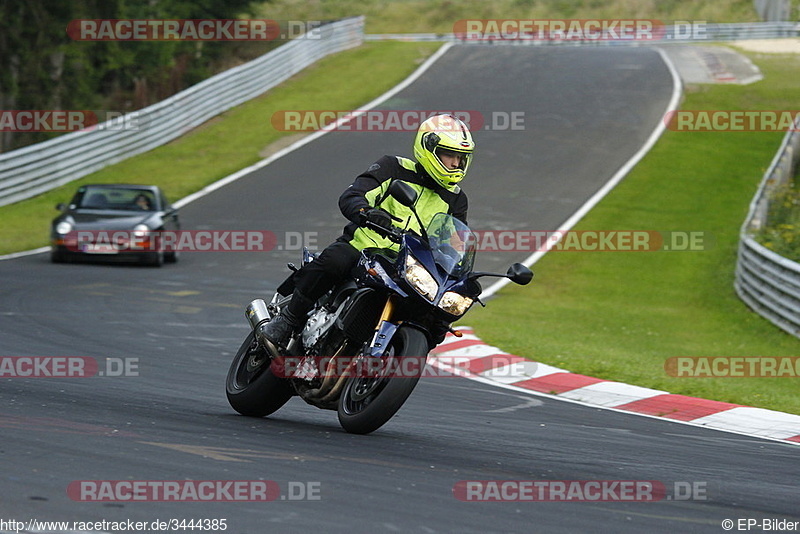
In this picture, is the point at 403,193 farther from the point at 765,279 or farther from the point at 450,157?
the point at 765,279

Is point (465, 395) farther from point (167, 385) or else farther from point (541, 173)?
point (541, 173)

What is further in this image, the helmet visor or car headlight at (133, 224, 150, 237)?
car headlight at (133, 224, 150, 237)

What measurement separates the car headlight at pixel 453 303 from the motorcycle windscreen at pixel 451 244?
141mm

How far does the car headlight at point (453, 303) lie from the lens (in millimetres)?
6797

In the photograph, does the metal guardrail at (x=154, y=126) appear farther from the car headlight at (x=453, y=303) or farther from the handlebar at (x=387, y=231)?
the car headlight at (x=453, y=303)

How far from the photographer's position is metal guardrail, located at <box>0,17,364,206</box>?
27828 mm

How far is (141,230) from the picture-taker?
20.1 meters

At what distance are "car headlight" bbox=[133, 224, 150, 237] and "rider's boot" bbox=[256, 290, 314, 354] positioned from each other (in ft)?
42.2

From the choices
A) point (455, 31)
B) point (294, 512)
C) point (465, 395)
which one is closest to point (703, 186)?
point (465, 395)

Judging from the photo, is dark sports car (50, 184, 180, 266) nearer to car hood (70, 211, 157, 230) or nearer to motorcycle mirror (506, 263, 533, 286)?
car hood (70, 211, 157, 230)

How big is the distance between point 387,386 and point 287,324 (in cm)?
114
